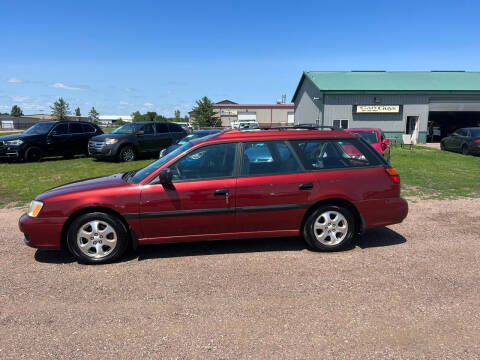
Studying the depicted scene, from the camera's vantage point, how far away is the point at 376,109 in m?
25.4

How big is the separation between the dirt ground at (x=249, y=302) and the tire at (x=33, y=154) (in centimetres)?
1018

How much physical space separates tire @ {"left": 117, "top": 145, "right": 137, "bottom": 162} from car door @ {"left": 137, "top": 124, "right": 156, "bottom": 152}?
365mm

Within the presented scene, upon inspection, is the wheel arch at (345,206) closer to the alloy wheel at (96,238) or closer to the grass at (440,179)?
the alloy wheel at (96,238)

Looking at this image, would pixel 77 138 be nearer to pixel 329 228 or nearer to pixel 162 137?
pixel 162 137

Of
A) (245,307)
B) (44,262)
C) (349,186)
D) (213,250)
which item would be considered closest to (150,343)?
(245,307)

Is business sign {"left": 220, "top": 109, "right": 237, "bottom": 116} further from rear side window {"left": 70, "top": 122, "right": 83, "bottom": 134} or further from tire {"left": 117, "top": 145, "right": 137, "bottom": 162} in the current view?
tire {"left": 117, "top": 145, "right": 137, "bottom": 162}

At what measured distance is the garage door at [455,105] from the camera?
25422 millimetres

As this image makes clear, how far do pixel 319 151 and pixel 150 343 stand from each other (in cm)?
306

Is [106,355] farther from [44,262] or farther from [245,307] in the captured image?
[44,262]

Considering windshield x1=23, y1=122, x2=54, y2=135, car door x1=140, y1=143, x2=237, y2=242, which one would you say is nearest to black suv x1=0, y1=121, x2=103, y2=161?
windshield x1=23, y1=122, x2=54, y2=135

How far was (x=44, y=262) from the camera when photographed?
4223 millimetres

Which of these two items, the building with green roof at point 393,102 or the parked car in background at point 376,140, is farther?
the building with green roof at point 393,102

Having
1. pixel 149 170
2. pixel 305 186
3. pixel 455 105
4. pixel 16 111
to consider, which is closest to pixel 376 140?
pixel 305 186

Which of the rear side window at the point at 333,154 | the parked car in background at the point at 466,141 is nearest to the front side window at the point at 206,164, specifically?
the rear side window at the point at 333,154
